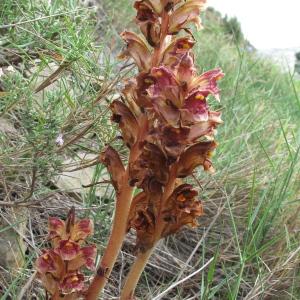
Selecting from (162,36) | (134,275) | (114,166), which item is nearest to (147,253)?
(134,275)

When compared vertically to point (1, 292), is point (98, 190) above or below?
above

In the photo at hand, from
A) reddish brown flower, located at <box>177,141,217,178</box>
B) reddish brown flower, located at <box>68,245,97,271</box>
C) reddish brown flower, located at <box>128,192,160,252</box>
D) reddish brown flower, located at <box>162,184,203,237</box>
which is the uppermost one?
reddish brown flower, located at <box>177,141,217,178</box>

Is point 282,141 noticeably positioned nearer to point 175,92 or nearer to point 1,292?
point 1,292

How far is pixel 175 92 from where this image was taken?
3.17ft

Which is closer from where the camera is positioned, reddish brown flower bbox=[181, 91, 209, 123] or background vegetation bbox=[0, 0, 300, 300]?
reddish brown flower bbox=[181, 91, 209, 123]

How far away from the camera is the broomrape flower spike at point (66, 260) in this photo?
3.49 ft

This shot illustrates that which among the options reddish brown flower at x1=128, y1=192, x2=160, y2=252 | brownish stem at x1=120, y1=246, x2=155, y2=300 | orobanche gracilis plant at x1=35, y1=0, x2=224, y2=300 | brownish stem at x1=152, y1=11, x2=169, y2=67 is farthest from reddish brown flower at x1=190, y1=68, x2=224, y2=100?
brownish stem at x1=120, y1=246, x2=155, y2=300

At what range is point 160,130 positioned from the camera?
970 millimetres

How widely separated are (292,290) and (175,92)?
103 centimetres

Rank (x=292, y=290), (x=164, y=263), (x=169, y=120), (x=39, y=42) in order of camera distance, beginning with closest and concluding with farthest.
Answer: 1. (x=169, y=120)
2. (x=39, y=42)
3. (x=292, y=290)
4. (x=164, y=263)

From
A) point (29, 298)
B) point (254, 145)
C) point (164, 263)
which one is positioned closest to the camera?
point (29, 298)

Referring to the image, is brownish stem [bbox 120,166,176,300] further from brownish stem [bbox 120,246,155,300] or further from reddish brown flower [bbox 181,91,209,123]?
reddish brown flower [bbox 181,91,209,123]

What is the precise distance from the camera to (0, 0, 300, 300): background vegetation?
1548mm

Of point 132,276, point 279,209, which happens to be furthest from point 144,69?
point 279,209
